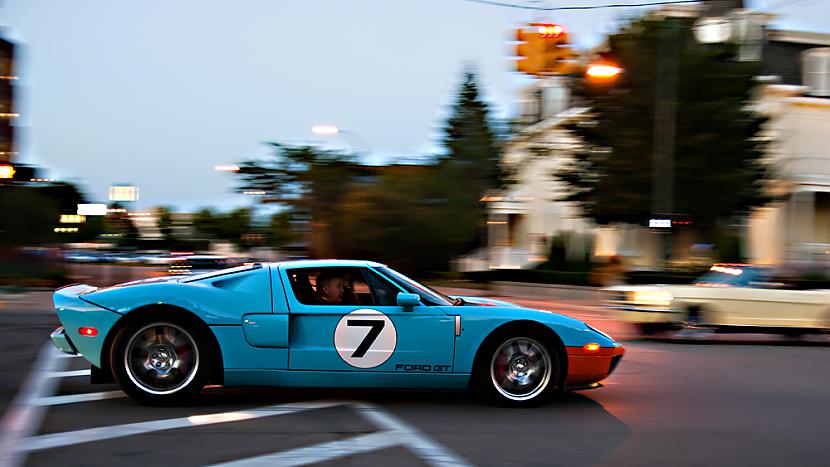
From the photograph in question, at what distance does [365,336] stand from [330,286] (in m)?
0.59

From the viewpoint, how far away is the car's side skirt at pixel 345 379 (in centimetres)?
703

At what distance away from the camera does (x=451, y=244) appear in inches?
1432

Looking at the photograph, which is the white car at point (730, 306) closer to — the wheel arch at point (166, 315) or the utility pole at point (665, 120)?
the wheel arch at point (166, 315)

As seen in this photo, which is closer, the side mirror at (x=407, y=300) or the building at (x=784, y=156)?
the side mirror at (x=407, y=300)

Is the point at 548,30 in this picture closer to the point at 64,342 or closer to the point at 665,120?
the point at 64,342

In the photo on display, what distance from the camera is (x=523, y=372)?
7.32 metres

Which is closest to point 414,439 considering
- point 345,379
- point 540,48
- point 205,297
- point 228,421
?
point 345,379


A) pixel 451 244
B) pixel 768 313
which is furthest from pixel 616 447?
pixel 451 244

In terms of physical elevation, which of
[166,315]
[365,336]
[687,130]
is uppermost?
[687,130]

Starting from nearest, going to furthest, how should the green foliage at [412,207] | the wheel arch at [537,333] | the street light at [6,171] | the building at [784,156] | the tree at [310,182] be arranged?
the wheel arch at [537,333]
the street light at [6,171]
the building at [784,156]
the green foliage at [412,207]
the tree at [310,182]

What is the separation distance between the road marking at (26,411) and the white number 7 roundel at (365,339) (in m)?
2.40

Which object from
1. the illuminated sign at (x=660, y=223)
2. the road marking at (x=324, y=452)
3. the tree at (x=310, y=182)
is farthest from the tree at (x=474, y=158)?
the road marking at (x=324, y=452)

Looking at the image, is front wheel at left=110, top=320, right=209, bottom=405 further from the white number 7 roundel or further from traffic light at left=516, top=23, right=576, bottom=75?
traffic light at left=516, top=23, right=576, bottom=75

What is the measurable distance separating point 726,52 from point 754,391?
23469mm
